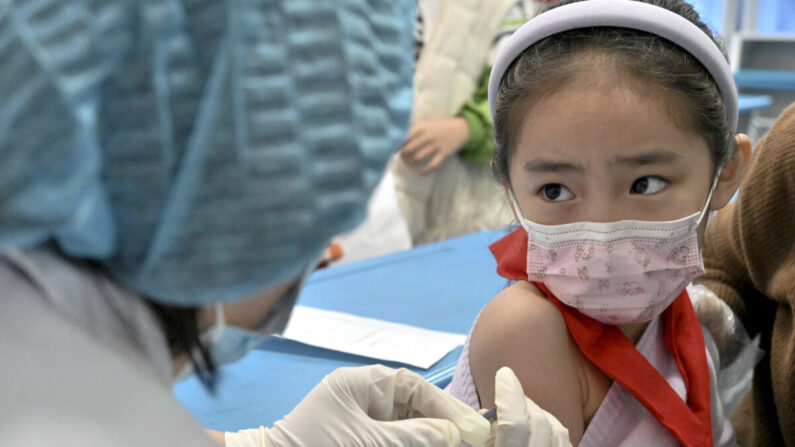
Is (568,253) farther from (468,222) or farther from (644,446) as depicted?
(468,222)

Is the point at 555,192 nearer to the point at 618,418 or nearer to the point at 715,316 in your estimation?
the point at 618,418

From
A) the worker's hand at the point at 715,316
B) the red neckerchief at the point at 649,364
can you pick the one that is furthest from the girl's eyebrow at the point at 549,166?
the worker's hand at the point at 715,316

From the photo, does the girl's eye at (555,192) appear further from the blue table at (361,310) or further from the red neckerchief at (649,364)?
the blue table at (361,310)

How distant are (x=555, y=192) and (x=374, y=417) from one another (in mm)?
416

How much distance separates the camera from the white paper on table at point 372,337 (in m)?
1.46

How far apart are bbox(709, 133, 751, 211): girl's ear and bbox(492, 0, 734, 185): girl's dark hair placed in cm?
3

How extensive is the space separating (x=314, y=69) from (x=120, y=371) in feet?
0.86

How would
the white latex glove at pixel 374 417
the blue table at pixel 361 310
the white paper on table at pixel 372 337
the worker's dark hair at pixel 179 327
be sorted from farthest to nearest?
the white paper on table at pixel 372 337 < the blue table at pixel 361 310 < the white latex glove at pixel 374 417 < the worker's dark hair at pixel 179 327

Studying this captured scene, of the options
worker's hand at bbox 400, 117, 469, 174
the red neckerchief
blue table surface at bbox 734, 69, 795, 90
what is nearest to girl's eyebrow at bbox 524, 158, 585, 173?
the red neckerchief

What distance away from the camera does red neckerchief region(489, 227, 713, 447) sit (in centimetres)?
112

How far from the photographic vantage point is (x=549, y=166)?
110 centimetres

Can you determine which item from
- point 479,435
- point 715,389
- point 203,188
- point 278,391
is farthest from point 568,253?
point 203,188

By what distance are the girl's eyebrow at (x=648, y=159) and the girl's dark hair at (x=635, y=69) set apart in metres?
0.05

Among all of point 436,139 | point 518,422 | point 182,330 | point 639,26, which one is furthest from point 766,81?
point 182,330
